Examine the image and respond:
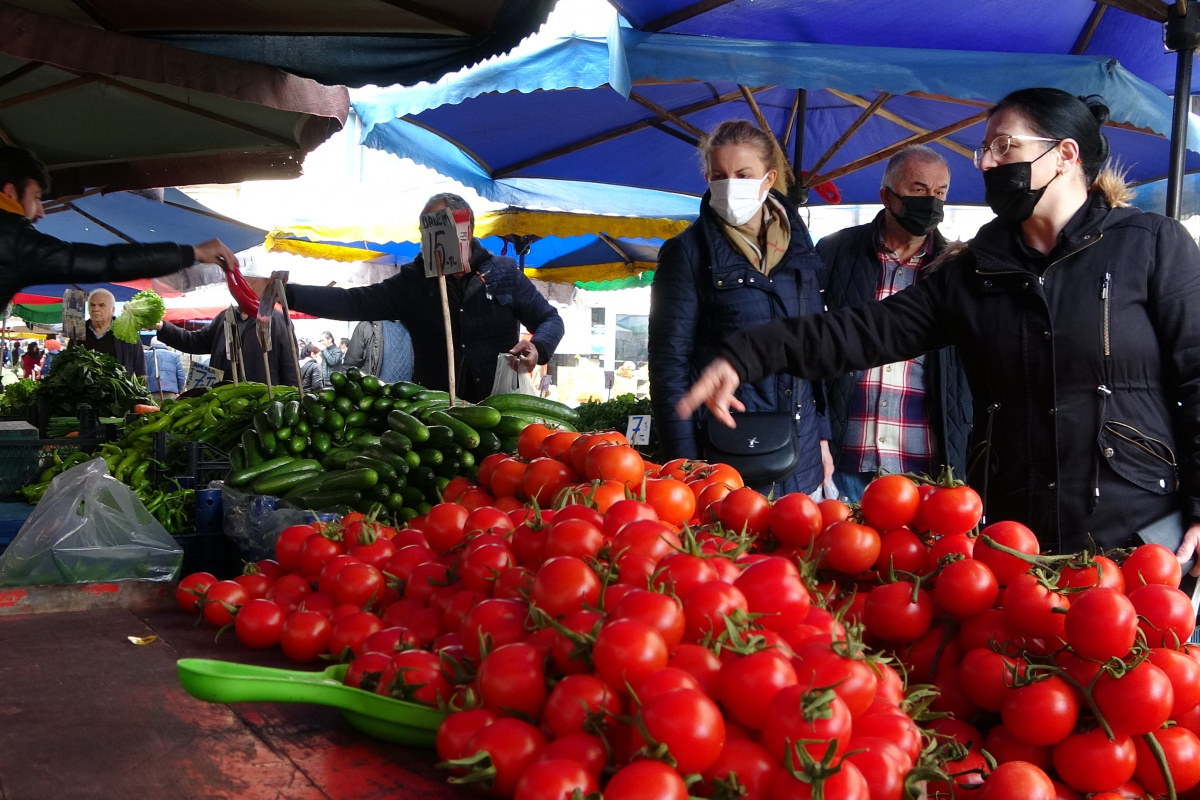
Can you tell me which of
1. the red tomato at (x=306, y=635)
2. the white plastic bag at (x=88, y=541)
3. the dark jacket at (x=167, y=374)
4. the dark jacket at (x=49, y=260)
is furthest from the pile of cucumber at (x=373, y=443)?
the dark jacket at (x=167, y=374)

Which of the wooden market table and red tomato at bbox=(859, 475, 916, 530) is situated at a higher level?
red tomato at bbox=(859, 475, 916, 530)

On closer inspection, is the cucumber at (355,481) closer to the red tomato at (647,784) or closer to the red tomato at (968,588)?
the red tomato at (968,588)

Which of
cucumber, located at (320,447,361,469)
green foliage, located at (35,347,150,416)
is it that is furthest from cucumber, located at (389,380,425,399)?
green foliage, located at (35,347,150,416)

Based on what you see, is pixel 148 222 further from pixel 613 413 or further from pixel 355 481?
pixel 355 481

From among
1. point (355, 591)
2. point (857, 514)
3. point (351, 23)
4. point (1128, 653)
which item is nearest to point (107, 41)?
point (351, 23)

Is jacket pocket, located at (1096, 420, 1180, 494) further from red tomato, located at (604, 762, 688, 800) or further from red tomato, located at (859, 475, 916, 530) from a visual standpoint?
red tomato, located at (604, 762, 688, 800)

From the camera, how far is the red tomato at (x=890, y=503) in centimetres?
153

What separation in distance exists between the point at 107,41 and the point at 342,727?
294cm

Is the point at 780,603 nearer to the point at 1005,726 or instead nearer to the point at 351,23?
the point at 1005,726

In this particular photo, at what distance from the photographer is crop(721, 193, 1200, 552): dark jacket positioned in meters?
2.30

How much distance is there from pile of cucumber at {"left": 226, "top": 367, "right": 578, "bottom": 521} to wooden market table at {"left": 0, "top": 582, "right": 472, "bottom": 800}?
3.00ft

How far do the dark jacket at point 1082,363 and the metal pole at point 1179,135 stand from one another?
1064 millimetres

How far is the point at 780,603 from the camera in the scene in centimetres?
120

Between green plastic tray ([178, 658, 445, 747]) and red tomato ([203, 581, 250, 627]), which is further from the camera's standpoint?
red tomato ([203, 581, 250, 627])
